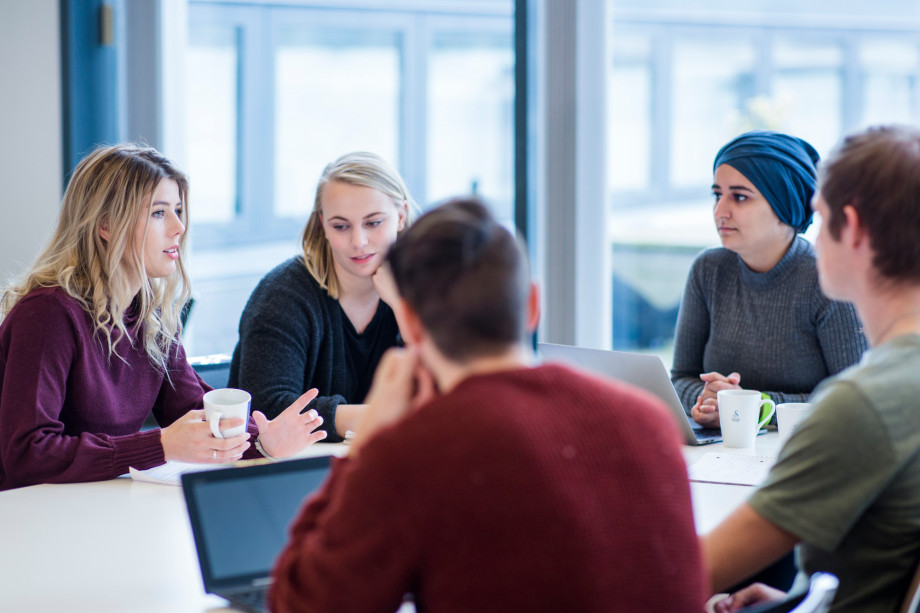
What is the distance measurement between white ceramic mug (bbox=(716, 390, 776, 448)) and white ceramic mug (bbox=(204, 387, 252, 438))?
0.97 meters

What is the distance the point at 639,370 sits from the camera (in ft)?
6.18

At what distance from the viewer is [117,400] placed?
6.54ft

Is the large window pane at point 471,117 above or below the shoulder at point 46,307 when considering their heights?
above

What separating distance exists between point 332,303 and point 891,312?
1.46 m

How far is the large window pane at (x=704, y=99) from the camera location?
10.2 feet

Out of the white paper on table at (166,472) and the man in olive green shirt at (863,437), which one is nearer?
the man in olive green shirt at (863,437)

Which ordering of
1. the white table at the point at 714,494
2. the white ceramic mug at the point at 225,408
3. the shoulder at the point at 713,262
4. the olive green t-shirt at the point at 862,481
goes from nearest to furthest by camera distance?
the olive green t-shirt at the point at 862,481 → the white table at the point at 714,494 → the white ceramic mug at the point at 225,408 → the shoulder at the point at 713,262

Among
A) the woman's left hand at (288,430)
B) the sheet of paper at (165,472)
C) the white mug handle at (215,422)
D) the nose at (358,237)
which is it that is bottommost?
the sheet of paper at (165,472)

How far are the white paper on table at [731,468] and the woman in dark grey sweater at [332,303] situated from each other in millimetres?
833

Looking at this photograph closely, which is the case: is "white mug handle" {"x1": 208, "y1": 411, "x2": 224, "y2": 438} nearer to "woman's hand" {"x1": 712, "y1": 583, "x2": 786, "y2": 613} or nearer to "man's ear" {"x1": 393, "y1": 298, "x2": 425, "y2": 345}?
"man's ear" {"x1": 393, "y1": 298, "x2": 425, "y2": 345}

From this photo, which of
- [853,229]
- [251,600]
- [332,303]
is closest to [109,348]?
[332,303]

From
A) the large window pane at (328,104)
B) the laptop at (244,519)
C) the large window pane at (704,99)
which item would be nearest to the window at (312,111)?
the large window pane at (328,104)

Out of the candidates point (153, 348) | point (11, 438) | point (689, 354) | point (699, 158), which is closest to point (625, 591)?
point (11, 438)

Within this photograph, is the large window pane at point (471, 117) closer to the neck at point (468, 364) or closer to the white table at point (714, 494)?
the white table at point (714, 494)
